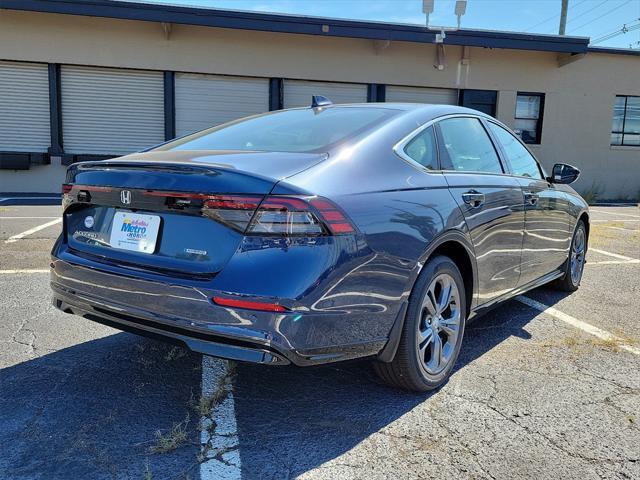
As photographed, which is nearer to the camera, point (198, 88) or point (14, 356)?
point (14, 356)

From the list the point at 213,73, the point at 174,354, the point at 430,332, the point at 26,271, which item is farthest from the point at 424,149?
the point at 213,73

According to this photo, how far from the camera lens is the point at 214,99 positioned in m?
15.0

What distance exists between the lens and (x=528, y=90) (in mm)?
16719

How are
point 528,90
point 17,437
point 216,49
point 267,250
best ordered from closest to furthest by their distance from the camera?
point 267,250 < point 17,437 < point 216,49 < point 528,90

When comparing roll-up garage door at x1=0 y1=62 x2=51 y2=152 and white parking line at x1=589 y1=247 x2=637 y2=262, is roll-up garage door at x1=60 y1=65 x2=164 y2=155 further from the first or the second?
white parking line at x1=589 y1=247 x2=637 y2=262

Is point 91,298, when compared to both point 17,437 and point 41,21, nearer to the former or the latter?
point 17,437

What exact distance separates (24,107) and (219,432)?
47.3 feet

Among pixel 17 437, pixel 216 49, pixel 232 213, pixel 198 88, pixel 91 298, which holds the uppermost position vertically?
pixel 216 49

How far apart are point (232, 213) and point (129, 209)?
644 mm

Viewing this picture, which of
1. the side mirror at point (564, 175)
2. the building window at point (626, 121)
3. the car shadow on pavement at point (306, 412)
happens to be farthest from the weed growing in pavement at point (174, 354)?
the building window at point (626, 121)

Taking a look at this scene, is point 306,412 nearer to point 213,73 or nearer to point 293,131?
point 293,131

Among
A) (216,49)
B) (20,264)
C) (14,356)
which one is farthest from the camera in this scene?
(216,49)

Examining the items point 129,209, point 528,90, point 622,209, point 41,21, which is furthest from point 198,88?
point 129,209

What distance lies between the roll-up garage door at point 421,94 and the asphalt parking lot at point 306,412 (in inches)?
501
